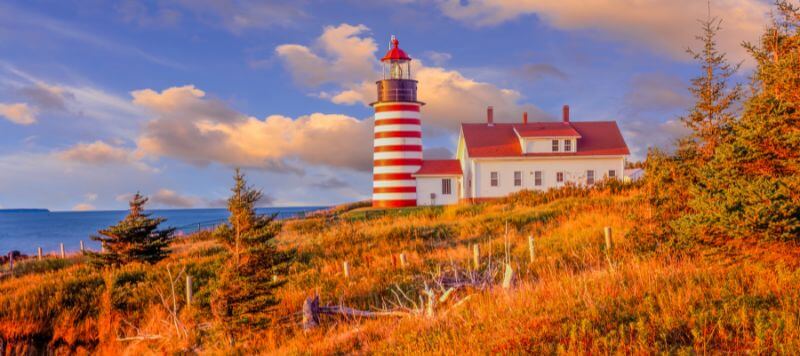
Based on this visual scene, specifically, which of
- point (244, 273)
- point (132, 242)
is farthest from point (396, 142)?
point (244, 273)

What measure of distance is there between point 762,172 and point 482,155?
29.9 m

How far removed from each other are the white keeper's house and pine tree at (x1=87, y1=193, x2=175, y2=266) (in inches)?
885

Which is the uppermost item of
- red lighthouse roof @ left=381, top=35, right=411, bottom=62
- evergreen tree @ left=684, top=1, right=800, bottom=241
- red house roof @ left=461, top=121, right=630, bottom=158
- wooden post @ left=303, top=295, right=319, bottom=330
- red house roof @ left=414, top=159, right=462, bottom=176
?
red lighthouse roof @ left=381, top=35, right=411, bottom=62

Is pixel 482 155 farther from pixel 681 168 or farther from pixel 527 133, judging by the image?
pixel 681 168

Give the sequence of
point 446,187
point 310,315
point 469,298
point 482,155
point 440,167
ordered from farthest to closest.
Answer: point 440,167, point 446,187, point 482,155, point 310,315, point 469,298

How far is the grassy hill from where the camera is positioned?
22.8 feet

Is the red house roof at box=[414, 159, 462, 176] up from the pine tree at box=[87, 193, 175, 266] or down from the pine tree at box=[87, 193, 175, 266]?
up

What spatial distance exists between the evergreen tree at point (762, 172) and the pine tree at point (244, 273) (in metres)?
7.81

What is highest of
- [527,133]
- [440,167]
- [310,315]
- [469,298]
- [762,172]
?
[527,133]

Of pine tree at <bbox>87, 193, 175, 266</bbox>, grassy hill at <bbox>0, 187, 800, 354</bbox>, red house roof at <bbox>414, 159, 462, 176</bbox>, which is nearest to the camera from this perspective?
grassy hill at <bbox>0, 187, 800, 354</bbox>

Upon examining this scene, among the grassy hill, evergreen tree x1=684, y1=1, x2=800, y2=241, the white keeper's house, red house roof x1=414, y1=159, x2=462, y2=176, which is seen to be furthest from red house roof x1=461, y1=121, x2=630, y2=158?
evergreen tree x1=684, y1=1, x2=800, y2=241

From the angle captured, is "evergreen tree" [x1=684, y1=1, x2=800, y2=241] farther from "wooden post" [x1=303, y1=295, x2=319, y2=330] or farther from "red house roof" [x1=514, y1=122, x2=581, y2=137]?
"red house roof" [x1=514, y1=122, x2=581, y2=137]

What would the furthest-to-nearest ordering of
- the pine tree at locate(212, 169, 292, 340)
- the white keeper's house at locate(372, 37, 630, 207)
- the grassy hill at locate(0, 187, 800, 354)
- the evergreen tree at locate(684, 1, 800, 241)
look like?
the white keeper's house at locate(372, 37, 630, 207) < the pine tree at locate(212, 169, 292, 340) < the evergreen tree at locate(684, 1, 800, 241) < the grassy hill at locate(0, 187, 800, 354)

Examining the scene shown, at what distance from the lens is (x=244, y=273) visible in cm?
1090
